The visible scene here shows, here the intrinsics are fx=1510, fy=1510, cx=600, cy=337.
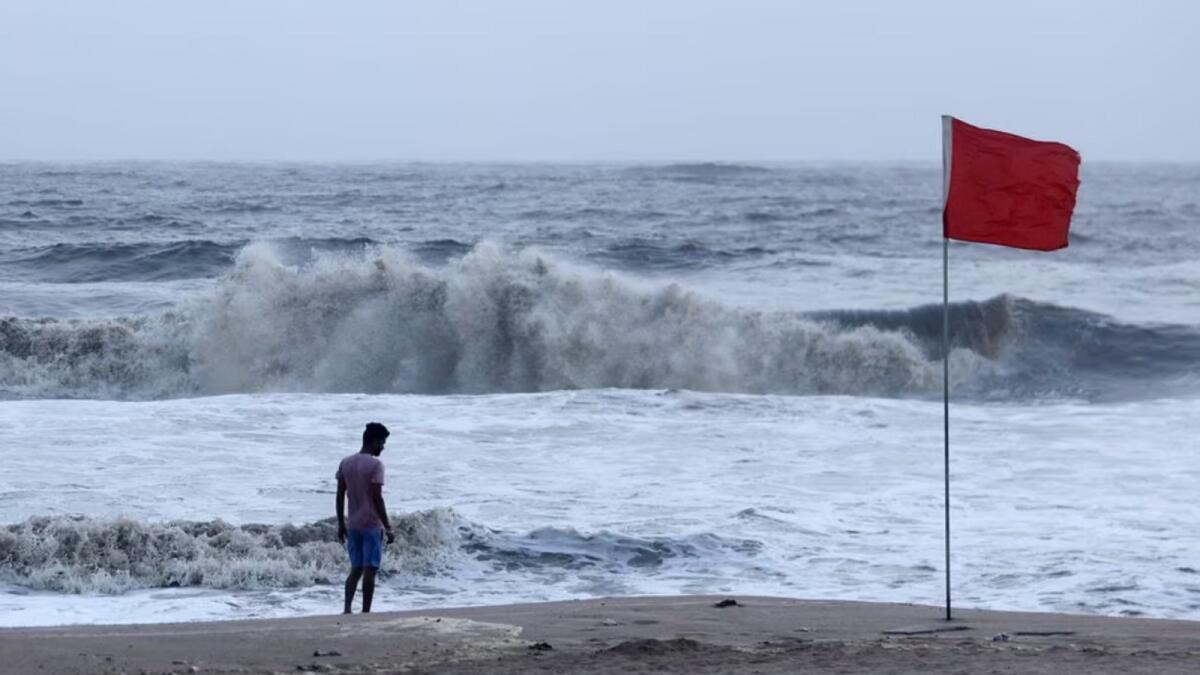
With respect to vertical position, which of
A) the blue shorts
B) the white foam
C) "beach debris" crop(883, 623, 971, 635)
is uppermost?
the blue shorts

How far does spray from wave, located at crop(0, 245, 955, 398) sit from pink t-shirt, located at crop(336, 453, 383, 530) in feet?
43.8

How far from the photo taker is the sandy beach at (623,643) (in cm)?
685

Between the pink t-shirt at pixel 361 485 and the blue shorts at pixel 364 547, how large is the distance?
0.12 feet

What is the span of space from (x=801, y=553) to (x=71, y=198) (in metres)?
37.9

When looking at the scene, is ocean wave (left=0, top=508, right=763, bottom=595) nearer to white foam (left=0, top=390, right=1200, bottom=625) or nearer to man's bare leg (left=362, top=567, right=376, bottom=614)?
white foam (left=0, top=390, right=1200, bottom=625)

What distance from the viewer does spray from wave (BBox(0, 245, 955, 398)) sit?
2247cm

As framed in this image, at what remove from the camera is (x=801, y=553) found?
11.1m

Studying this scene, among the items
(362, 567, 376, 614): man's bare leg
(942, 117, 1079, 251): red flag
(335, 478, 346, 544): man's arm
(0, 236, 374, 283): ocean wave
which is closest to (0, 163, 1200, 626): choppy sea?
(0, 236, 374, 283): ocean wave

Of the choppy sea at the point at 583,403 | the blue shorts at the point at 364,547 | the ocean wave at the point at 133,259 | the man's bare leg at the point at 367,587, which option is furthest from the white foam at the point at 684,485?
the ocean wave at the point at 133,259

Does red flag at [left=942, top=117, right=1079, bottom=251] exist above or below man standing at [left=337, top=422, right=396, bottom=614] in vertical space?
above

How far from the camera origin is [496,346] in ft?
75.8

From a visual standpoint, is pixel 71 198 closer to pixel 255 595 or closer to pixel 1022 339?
pixel 1022 339

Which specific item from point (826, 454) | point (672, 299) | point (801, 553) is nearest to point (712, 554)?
point (801, 553)

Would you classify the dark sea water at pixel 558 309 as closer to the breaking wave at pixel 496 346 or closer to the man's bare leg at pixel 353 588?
the breaking wave at pixel 496 346
